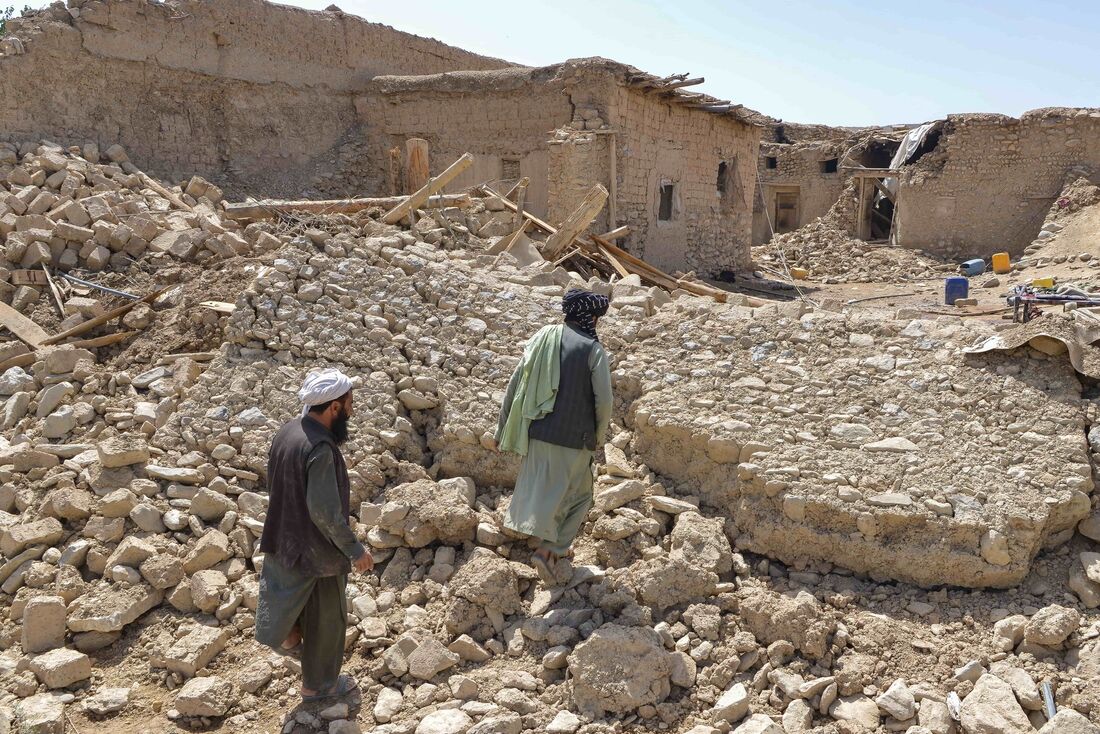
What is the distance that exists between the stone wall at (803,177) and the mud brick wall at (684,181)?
23.8ft

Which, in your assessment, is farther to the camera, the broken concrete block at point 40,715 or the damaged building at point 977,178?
the damaged building at point 977,178

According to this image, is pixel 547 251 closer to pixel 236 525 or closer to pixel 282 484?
pixel 236 525

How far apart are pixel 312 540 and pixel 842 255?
15.3 metres

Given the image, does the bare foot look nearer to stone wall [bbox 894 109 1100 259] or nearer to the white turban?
the white turban

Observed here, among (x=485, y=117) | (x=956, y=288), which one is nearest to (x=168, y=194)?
(x=485, y=117)

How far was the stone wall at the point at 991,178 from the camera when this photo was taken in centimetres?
1491

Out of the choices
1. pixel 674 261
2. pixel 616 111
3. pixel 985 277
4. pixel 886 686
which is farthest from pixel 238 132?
pixel 985 277

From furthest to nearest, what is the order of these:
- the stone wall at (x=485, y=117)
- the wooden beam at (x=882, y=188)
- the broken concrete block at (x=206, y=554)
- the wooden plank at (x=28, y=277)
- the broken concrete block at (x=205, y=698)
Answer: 1. the wooden beam at (x=882, y=188)
2. the stone wall at (x=485, y=117)
3. the wooden plank at (x=28, y=277)
4. the broken concrete block at (x=206, y=554)
5. the broken concrete block at (x=205, y=698)

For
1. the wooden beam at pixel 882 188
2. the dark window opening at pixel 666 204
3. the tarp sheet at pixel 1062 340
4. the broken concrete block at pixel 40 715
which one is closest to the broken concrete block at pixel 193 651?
the broken concrete block at pixel 40 715

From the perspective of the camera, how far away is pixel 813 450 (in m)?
4.29

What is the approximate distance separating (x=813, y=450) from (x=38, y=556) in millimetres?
3952

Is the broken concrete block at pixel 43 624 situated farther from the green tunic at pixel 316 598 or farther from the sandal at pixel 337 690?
the sandal at pixel 337 690

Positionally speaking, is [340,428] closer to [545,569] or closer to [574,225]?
[545,569]

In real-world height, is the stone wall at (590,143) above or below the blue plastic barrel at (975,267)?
above
